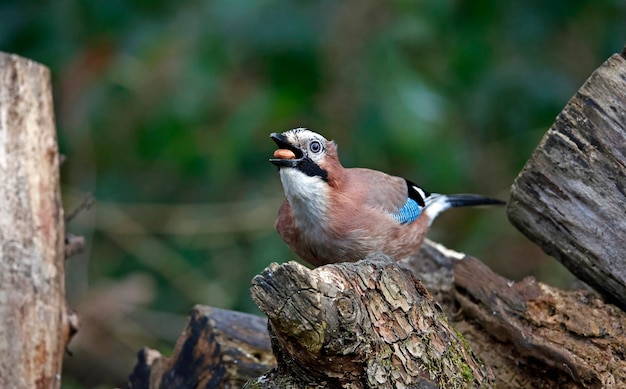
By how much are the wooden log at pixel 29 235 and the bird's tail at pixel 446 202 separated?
195cm

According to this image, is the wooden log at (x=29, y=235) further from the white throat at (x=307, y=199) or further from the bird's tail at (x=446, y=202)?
the bird's tail at (x=446, y=202)

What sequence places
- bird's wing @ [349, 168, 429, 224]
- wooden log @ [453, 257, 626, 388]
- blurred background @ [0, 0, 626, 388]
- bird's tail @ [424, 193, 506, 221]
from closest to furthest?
1. wooden log @ [453, 257, 626, 388]
2. bird's wing @ [349, 168, 429, 224]
3. bird's tail @ [424, 193, 506, 221]
4. blurred background @ [0, 0, 626, 388]

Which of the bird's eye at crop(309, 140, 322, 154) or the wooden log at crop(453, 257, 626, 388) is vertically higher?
the bird's eye at crop(309, 140, 322, 154)

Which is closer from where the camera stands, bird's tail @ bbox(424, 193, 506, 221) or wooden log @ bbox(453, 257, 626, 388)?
wooden log @ bbox(453, 257, 626, 388)

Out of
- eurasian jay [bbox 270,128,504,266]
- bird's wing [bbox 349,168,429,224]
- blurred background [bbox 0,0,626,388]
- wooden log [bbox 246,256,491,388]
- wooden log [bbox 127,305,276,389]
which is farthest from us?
blurred background [bbox 0,0,626,388]

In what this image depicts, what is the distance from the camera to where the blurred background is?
630 cm

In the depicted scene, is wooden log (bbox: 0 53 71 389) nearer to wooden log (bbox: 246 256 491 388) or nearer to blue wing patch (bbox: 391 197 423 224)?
wooden log (bbox: 246 256 491 388)

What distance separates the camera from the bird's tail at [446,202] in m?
5.12

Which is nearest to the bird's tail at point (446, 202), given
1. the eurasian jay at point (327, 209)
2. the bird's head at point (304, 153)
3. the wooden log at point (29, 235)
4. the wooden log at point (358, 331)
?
the eurasian jay at point (327, 209)

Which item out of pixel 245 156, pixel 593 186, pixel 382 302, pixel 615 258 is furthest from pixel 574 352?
pixel 245 156

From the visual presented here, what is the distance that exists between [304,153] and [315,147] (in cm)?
7

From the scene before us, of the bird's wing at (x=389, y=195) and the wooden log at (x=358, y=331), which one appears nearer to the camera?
the wooden log at (x=358, y=331)

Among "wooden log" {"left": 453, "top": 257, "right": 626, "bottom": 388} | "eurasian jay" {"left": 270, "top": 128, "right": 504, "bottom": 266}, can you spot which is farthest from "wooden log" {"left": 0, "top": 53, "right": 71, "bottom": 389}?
"wooden log" {"left": 453, "top": 257, "right": 626, "bottom": 388}

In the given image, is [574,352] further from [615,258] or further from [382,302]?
[382,302]
